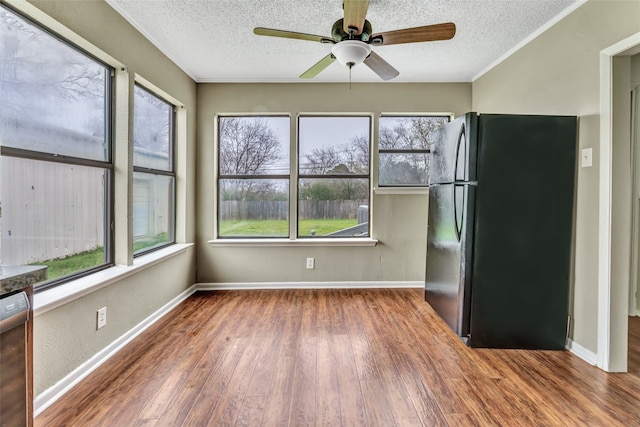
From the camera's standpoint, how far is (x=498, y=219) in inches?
94.1

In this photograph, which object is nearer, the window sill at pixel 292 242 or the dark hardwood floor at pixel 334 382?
the dark hardwood floor at pixel 334 382

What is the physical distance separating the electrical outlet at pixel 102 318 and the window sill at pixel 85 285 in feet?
0.61

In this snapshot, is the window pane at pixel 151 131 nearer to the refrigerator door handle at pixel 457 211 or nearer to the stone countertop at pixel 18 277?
the stone countertop at pixel 18 277

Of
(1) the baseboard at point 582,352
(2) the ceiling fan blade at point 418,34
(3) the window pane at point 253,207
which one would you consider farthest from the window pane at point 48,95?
(1) the baseboard at point 582,352

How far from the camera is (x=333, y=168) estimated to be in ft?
13.2

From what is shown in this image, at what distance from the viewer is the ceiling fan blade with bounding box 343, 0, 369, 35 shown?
163cm

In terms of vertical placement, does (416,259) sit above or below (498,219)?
below

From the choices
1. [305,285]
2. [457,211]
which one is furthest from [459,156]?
[305,285]

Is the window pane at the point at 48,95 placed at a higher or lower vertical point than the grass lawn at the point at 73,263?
higher

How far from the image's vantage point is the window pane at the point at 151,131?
9.30ft

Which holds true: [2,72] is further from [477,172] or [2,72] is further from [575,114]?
[575,114]

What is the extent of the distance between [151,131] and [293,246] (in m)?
2.00

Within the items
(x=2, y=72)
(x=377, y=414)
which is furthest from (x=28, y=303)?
(x=377, y=414)

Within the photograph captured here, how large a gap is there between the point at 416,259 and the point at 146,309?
10.00 feet
